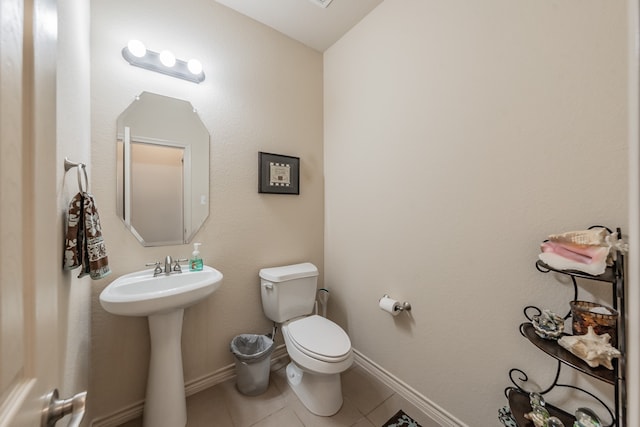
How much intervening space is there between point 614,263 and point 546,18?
964mm

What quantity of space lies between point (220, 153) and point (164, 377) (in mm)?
1317

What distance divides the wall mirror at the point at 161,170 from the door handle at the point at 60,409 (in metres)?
1.08

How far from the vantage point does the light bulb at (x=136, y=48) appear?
4.24 feet

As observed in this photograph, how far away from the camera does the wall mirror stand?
4.44ft

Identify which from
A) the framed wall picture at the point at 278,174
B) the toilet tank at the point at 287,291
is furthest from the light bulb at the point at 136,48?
the toilet tank at the point at 287,291

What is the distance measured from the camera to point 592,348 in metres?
0.79

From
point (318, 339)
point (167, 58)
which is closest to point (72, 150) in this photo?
point (167, 58)

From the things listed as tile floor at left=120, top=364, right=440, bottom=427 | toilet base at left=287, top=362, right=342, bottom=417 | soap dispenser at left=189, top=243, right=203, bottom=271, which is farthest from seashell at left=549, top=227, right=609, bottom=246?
soap dispenser at left=189, top=243, right=203, bottom=271

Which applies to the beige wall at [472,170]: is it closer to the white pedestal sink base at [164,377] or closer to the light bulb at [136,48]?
the white pedestal sink base at [164,377]

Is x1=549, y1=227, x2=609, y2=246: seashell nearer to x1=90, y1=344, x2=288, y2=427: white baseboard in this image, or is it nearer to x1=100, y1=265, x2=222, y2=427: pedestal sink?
x1=100, y1=265, x2=222, y2=427: pedestal sink

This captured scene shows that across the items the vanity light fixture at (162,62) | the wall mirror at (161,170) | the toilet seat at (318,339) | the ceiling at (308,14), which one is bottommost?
the toilet seat at (318,339)

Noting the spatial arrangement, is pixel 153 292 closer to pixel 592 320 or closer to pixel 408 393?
pixel 408 393

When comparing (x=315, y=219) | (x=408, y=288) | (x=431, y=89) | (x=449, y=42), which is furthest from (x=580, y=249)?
(x=315, y=219)

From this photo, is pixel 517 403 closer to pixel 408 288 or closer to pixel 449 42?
pixel 408 288
